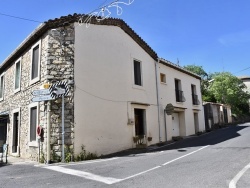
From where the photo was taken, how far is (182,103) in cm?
2061

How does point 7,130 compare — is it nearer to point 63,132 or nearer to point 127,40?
point 63,132

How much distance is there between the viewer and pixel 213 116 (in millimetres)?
30141

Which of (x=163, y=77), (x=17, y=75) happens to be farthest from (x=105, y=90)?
(x=163, y=77)

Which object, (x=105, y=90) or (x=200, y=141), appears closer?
(x=105, y=90)

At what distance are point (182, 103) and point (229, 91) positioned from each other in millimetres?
23655

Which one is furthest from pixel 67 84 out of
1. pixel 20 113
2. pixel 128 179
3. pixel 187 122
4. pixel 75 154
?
pixel 187 122

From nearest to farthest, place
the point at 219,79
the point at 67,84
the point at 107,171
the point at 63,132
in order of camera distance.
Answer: the point at 107,171, the point at 63,132, the point at 67,84, the point at 219,79

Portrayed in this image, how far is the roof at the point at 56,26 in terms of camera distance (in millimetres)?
11891

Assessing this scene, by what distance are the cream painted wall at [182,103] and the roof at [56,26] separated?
7.51 feet

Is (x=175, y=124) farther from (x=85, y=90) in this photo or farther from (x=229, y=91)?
(x=229, y=91)

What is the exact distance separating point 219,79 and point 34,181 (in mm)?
39673

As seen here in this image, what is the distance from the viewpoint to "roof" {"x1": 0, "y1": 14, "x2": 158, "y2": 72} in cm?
1189

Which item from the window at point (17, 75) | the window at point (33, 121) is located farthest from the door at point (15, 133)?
the window at point (33, 121)

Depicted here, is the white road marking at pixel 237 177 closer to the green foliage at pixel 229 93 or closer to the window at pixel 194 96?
the window at pixel 194 96
